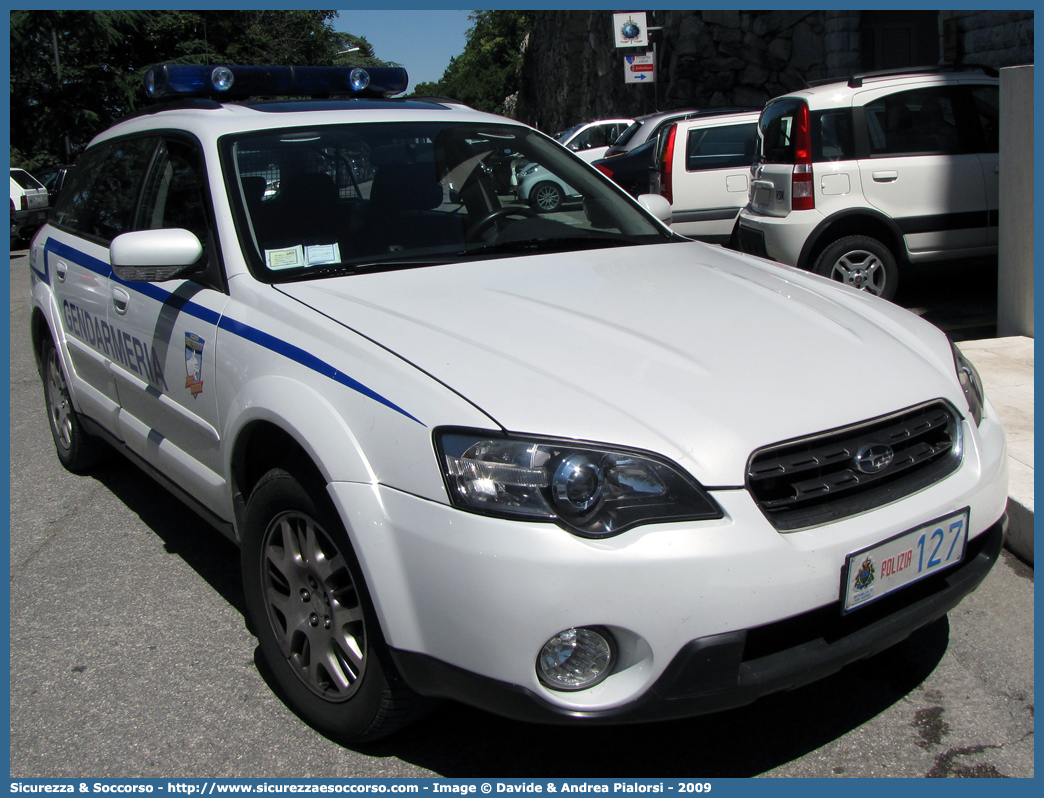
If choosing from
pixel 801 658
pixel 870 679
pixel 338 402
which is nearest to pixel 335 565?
pixel 338 402

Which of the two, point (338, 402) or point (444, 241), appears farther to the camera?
point (444, 241)

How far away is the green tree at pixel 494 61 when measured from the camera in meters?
66.2

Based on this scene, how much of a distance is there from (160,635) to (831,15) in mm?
21631

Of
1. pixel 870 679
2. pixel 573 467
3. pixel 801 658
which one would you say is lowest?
pixel 870 679

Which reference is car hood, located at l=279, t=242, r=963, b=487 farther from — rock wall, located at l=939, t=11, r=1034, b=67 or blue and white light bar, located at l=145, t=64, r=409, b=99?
rock wall, located at l=939, t=11, r=1034, b=67

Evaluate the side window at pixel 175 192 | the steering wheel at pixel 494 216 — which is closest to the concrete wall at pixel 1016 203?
the steering wheel at pixel 494 216

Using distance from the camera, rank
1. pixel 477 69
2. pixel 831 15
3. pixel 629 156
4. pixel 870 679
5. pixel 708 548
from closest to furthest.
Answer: pixel 708 548 → pixel 870 679 → pixel 629 156 → pixel 831 15 → pixel 477 69

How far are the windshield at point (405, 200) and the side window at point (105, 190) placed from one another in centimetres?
81

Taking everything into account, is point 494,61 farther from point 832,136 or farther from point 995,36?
point 832,136

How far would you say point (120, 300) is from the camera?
3.58 m

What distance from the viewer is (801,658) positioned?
213cm

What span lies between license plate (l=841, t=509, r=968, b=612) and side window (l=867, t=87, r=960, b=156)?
569 cm

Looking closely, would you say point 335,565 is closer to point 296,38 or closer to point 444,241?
point 444,241

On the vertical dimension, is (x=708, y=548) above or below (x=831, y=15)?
below
